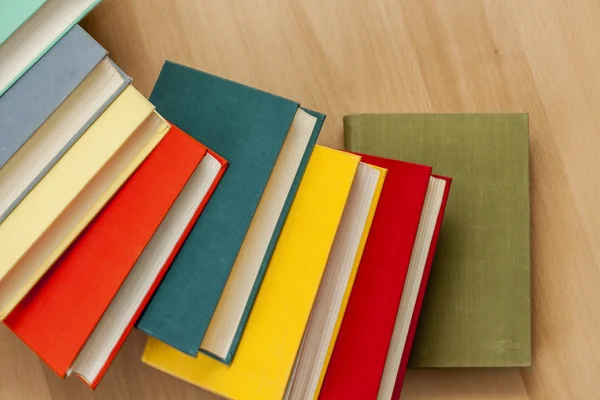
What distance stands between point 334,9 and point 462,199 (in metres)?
0.24

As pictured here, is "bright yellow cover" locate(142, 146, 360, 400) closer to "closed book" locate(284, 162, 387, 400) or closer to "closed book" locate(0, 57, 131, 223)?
"closed book" locate(284, 162, 387, 400)

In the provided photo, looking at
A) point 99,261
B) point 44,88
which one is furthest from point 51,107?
point 99,261

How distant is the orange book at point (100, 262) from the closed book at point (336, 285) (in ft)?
0.46

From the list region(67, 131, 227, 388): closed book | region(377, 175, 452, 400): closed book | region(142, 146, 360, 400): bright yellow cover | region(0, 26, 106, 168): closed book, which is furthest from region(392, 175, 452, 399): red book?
region(0, 26, 106, 168): closed book

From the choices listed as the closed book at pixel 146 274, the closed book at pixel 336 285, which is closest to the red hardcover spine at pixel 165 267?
the closed book at pixel 146 274

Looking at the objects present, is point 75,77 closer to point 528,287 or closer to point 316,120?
point 316,120

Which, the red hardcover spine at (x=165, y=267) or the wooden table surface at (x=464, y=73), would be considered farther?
the wooden table surface at (x=464, y=73)

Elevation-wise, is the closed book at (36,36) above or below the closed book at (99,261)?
Answer: above

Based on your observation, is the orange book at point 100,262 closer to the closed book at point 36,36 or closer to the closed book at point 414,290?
the closed book at point 36,36

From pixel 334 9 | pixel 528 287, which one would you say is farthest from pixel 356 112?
pixel 528 287

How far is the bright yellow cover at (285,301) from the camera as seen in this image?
1.59 ft

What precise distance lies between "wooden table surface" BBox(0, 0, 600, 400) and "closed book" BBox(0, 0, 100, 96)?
0.16m

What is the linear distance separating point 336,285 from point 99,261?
0.19 m

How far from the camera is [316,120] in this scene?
522mm
